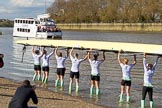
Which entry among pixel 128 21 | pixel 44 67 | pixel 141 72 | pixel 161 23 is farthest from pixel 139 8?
pixel 44 67

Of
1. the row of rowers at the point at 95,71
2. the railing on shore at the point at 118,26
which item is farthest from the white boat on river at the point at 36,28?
the row of rowers at the point at 95,71

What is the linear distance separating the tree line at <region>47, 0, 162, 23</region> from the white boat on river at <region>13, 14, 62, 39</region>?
3938cm

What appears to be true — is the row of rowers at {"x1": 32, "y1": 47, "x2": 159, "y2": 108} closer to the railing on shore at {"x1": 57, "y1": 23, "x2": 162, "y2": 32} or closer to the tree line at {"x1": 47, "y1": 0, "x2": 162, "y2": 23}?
the railing on shore at {"x1": 57, "y1": 23, "x2": 162, "y2": 32}

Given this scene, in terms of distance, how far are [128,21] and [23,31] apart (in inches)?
1742

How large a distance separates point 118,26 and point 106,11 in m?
9.59

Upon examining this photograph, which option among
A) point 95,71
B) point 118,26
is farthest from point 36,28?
point 95,71

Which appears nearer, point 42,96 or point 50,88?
point 42,96

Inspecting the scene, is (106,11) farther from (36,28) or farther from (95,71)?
(95,71)

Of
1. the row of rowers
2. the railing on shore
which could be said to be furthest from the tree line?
the row of rowers

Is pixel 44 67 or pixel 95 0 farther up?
pixel 95 0

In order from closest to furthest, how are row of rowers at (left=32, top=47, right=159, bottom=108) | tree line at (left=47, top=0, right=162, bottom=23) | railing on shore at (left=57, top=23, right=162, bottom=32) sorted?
row of rowers at (left=32, top=47, right=159, bottom=108)
railing on shore at (left=57, top=23, right=162, bottom=32)
tree line at (left=47, top=0, right=162, bottom=23)

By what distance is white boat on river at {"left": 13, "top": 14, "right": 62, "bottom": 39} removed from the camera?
6806 cm

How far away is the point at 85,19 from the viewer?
452ft

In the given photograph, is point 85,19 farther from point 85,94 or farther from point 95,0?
point 85,94
